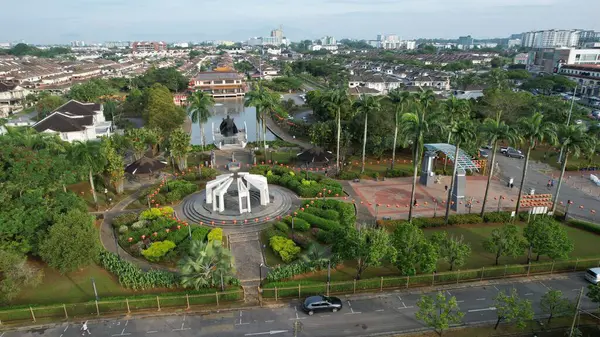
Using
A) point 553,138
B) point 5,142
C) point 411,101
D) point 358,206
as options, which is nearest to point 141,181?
point 5,142

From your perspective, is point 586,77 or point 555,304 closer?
point 555,304

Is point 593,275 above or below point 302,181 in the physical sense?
below

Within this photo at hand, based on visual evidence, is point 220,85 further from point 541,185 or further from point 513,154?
point 541,185

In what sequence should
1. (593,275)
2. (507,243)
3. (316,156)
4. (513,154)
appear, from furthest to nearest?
(513,154) < (316,156) < (507,243) < (593,275)

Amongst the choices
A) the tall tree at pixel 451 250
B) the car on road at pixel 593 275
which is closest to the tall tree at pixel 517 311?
the tall tree at pixel 451 250

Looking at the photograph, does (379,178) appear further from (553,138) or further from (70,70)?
(70,70)

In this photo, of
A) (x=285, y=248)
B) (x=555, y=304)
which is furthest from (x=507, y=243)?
(x=285, y=248)

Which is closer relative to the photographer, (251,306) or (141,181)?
(251,306)
